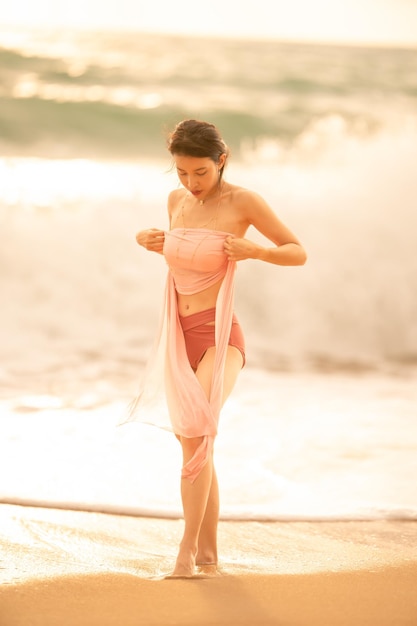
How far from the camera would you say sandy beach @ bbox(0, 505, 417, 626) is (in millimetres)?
3363

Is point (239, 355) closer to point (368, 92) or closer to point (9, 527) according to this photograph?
point (9, 527)

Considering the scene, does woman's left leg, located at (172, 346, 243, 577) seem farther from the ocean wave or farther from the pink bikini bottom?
the ocean wave

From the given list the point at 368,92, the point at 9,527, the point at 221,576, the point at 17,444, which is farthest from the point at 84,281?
the point at 368,92

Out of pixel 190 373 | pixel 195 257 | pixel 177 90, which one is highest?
pixel 177 90

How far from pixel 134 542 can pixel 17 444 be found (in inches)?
62.2

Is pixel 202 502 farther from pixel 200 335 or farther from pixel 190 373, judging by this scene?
pixel 200 335

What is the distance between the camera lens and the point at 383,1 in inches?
679

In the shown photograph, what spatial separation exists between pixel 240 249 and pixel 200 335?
1.34ft

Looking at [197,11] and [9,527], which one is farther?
[197,11]

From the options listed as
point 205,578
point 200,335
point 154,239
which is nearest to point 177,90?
point 154,239

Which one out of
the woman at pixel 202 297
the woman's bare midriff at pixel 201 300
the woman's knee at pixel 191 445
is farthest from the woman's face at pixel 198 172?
the woman's knee at pixel 191 445

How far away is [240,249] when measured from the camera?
378 centimetres

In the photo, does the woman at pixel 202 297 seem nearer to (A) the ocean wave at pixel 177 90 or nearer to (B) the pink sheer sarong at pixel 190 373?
(B) the pink sheer sarong at pixel 190 373

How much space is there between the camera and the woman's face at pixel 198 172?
12.5 feet
